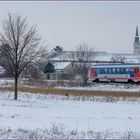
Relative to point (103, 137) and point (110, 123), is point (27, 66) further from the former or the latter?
point (103, 137)

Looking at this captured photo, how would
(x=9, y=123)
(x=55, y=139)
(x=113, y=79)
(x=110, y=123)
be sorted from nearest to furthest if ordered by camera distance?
(x=55, y=139), (x=9, y=123), (x=110, y=123), (x=113, y=79)

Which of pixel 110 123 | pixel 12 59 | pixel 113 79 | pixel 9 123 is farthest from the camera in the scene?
pixel 113 79

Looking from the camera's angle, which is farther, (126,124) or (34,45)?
(34,45)

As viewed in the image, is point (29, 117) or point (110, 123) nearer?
point (110, 123)

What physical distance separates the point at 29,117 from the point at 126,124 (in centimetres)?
396

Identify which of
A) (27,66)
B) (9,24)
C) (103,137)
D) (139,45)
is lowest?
(103,137)

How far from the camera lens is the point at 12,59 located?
3030 centimetres

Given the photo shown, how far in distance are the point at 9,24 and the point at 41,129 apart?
19.2 metres

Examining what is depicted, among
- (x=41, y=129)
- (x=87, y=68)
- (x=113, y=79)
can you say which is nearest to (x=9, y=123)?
(x=41, y=129)

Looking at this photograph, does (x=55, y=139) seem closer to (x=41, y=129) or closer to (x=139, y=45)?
(x=41, y=129)

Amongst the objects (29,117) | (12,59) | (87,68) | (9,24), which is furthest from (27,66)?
(87,68)

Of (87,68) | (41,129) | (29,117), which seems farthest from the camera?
(87,68)

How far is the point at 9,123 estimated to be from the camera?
14320mm

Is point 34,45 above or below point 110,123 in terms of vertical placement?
above
